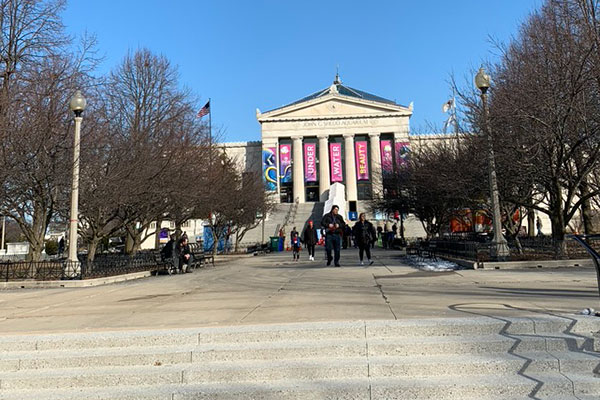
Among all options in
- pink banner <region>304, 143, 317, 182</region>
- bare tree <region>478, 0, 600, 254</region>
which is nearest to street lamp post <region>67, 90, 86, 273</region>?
bare tree <region>478, 0, 600, 254</region>

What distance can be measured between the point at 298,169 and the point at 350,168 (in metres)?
8.39

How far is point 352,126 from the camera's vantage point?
70750mm

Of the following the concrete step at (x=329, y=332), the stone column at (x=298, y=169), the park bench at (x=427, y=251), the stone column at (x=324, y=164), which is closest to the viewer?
the concrete step at (x=329, y=332)

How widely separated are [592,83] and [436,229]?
1739cm

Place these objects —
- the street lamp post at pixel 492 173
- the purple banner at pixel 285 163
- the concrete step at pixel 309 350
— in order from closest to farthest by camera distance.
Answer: the concrete step at pixel 309 350
the street lamp post at pixel 492 173
the purple banner at pixel 285 163

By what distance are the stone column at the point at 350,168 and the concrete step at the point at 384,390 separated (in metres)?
63.8

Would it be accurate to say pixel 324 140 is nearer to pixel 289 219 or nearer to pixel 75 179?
pixel 289 219

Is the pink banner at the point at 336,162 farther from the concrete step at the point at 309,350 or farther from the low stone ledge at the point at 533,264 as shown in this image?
the concrete step at the point at 309,350

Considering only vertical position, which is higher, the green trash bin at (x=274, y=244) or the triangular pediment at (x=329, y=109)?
the triangular pediment at (x=329, y=109)

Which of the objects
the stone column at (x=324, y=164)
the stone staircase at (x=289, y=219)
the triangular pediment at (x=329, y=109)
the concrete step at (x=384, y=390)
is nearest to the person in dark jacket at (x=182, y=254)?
the concrete step at (x=384, y=390)

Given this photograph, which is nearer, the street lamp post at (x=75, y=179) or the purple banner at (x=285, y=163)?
the street lamp post at (x=75, y=179)

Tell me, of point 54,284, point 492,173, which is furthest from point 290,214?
point 54,284

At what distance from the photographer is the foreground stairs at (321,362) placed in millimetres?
3932

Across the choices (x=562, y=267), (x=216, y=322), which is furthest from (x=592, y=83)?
(x=216, y=322)
